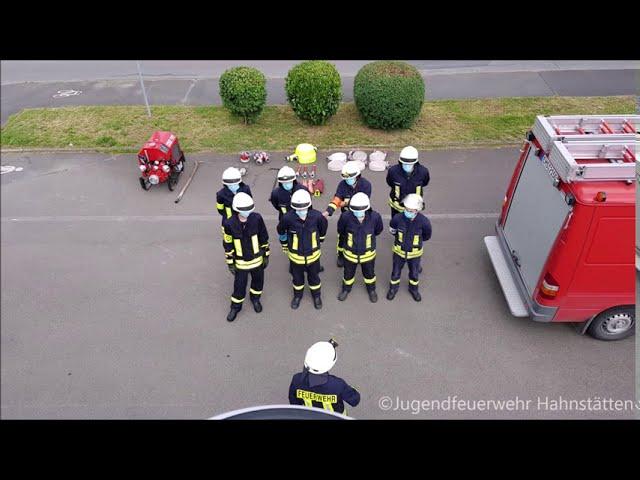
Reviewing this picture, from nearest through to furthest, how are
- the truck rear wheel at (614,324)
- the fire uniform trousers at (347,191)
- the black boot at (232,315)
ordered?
the truck rear wheel at (614,324) < the black boot at (232,315) < the fire uniform trousers at (347,191)

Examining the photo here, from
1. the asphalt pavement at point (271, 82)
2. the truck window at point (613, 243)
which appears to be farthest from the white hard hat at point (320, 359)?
the asphalt pavement at point (271, 82)

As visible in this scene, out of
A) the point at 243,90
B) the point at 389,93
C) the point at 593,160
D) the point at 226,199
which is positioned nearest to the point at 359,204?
the point at 226,199

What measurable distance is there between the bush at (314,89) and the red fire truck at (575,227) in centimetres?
593

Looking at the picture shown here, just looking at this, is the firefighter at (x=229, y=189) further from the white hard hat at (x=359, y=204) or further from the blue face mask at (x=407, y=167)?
the blue face mask at (x=407, y=167)

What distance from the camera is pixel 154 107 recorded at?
13.5 metres

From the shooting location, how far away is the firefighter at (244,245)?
19.8ft

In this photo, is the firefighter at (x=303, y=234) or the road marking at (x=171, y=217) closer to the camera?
the firefighter at (x=303, y=234)

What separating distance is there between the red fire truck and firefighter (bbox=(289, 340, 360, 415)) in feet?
9.50

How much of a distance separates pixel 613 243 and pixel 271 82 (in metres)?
12.3

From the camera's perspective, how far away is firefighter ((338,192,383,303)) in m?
6.13

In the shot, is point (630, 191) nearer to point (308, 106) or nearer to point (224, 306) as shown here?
point (224, 306)

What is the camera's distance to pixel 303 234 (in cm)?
626

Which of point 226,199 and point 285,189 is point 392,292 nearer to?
point 285,189

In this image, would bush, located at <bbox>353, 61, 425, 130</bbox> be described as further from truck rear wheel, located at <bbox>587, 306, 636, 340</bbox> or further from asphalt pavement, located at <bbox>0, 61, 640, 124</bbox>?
truck rear wheel, located at <bbox>587, 306, 636, 340</bbox>
